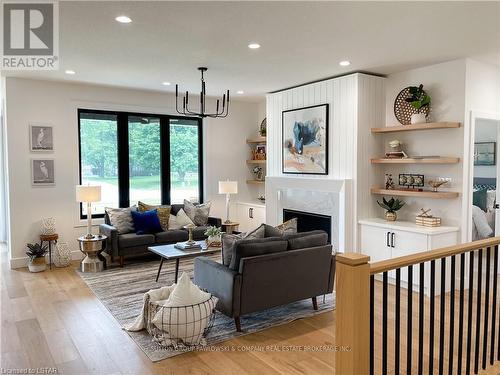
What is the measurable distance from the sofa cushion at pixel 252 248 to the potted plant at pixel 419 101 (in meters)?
2.59

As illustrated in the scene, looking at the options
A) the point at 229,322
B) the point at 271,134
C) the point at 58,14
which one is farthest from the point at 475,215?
the point at 58,14

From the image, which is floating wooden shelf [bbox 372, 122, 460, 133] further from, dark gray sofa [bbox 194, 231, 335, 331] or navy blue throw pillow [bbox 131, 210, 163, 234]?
navy blue throw pillow [bbox 131, 210, 163, 234]

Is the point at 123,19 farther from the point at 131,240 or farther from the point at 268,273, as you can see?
the point at 131,240

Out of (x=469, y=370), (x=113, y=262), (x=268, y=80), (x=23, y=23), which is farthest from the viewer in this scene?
(x=113, y=262)

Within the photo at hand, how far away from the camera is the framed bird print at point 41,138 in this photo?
5863 mm

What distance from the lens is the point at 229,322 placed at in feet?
12.6

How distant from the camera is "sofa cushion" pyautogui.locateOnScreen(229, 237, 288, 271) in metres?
3.54

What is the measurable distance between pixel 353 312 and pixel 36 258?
16.6ft

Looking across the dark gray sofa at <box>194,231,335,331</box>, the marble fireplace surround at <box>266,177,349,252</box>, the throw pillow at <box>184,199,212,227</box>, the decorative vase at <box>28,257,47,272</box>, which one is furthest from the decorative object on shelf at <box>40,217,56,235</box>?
the marble fireplace surround at <box>266,177,349,252</box>

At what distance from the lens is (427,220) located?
4836mm

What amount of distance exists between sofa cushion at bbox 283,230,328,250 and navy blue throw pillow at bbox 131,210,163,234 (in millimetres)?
2940

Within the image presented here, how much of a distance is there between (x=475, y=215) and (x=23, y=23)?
20.2 ft

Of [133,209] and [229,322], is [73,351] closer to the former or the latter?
[229,322]

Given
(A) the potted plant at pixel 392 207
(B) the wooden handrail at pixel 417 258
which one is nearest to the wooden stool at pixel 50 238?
(A) the potted plant at pixel 392 207
